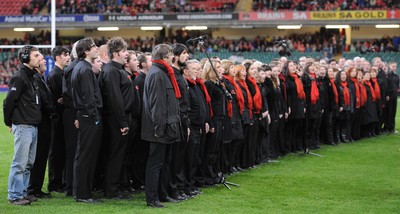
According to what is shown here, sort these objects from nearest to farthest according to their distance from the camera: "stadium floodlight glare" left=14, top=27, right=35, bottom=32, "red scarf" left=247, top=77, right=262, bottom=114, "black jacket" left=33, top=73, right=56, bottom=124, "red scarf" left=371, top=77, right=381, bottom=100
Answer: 1. "black jacket" left=33, top=73, right=56, bottom=124
2. "red scarf" left=247, top=77, right=262, bottom=114
3. "red scarf" left=371, top=77, right=381, bottom=100
4. "stadium floodlight glare" left=14, top=27, right=35, bottom=32

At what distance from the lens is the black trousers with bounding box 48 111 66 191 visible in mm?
11227

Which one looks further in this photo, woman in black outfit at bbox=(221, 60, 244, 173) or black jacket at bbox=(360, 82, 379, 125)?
black jacket at bbox=(360, 82, 379, 125)

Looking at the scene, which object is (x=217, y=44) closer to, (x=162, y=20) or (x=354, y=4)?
(x=162, y=20)

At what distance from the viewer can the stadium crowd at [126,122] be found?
9945 millimetres

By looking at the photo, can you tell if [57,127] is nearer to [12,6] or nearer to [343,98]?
[343,98]

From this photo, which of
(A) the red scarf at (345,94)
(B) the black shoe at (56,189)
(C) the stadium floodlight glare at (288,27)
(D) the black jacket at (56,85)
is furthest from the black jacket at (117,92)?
(C) the stadium floodlight glare at (288,27)

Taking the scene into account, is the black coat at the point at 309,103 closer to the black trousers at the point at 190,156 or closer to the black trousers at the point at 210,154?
the black trousers at the point at 210,154

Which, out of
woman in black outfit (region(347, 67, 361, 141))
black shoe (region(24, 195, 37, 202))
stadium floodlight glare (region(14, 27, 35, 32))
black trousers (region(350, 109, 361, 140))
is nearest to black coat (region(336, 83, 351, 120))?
woman in black outfit (region(347, 67, 361, 141))

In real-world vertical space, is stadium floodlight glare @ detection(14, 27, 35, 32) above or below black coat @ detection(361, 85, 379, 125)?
above

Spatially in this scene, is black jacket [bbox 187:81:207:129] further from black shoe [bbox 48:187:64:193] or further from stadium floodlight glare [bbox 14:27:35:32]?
stadium floodlight glare [bbox 14:27:35:32]

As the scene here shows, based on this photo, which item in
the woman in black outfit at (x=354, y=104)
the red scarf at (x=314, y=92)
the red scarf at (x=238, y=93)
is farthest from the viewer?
the woman in black outfit at (x=354, y=104)

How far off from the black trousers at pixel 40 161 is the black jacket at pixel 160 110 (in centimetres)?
148

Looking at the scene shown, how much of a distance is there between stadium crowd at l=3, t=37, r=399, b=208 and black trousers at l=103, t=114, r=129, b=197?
14mm

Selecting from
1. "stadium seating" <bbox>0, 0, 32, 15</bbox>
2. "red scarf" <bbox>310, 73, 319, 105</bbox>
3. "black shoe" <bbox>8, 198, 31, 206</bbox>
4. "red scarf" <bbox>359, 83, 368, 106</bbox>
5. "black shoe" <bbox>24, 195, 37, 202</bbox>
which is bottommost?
"black shoe" <bbox>24, 195, 37, 202</bbox>
